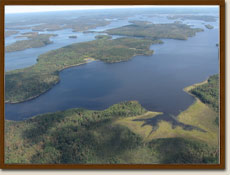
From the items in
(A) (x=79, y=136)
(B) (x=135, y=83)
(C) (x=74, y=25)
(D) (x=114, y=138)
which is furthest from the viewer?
(C) (x=74, y=25)

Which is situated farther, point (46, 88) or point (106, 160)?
point (46, 88)

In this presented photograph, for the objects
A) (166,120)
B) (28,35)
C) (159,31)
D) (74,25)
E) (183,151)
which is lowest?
(183,151)

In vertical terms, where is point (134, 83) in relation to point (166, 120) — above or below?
above

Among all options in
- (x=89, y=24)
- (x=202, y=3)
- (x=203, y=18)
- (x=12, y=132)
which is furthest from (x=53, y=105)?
(x=203, y=18)

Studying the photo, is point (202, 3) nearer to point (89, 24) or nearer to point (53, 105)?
point (53, 105)

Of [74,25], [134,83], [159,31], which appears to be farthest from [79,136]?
[74,25]

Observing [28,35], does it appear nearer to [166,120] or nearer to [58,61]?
[58,61]
